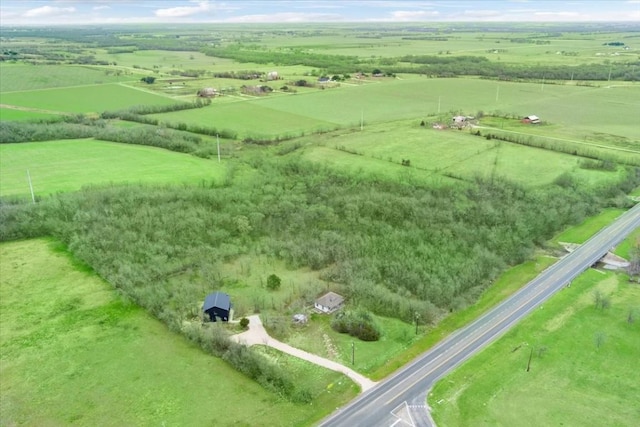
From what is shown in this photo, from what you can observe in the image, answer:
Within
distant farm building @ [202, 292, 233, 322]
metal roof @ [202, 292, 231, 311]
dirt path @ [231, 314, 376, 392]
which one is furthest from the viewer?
metal roof @ [202, 292, 231, 311]

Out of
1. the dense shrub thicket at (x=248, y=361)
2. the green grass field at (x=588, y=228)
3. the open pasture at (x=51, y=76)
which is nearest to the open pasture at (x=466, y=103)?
the green grass field at (x=588, y=228)

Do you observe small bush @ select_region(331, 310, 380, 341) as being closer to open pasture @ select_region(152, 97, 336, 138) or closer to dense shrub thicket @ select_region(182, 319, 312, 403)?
dense shrub thicket @ select_region(182, 319, 312, 403)

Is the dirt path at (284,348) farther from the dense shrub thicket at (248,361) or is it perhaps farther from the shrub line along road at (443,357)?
the dense shrub thicket at (248,361)

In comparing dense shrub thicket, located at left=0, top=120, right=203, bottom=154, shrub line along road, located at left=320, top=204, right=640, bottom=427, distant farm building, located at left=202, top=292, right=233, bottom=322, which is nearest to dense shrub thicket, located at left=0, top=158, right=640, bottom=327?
distant farm building, located at left=202, top=292, right=233, bottom=322

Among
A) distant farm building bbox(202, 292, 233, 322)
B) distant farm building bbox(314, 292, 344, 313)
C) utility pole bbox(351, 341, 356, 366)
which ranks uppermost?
distant farm building bbox(202, 292, 233, 322)

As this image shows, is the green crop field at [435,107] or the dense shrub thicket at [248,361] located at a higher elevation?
the green crop field at [435,107]

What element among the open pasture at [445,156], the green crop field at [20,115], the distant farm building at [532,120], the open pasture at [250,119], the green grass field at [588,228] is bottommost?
the green grass field at [588,228]
